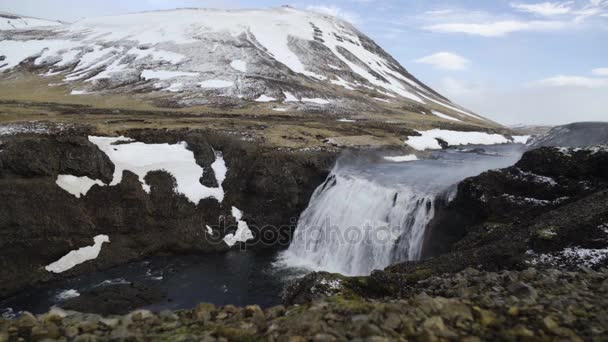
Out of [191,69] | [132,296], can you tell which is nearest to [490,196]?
[132,296]

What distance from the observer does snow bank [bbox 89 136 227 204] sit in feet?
112

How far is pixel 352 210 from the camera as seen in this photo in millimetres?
33406

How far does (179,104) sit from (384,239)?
70127 mm

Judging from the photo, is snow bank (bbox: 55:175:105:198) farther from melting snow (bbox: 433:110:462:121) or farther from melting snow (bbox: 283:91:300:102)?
melting snow (bbox: 433:110:462:121)

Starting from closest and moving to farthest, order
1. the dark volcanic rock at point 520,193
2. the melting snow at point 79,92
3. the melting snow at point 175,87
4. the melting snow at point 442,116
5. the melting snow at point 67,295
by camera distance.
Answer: the dark volcanic rock at point 520,193
the melting snow at point 67,295
the melting snow at point 79,92
the melting snow at point 175,87
the melting snow at point 442,116

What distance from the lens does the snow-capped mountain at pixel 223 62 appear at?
10331 centimetres

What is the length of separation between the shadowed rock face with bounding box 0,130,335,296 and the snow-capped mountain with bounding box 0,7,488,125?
51483 mm

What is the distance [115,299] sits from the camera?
23.8 meters

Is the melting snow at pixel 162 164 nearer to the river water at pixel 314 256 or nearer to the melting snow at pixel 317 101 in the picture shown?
the river water at pixel 314 256

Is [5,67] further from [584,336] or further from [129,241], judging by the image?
[584,336]

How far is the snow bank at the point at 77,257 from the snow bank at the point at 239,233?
32.0 ft

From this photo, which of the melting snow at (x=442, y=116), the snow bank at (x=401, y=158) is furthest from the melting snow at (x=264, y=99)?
the melting snow at (x=442, y=116)

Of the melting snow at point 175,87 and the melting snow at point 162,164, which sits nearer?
the melting snow at point 162,164

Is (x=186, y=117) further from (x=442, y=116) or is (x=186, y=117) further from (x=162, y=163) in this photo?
(x=442, y=116)
